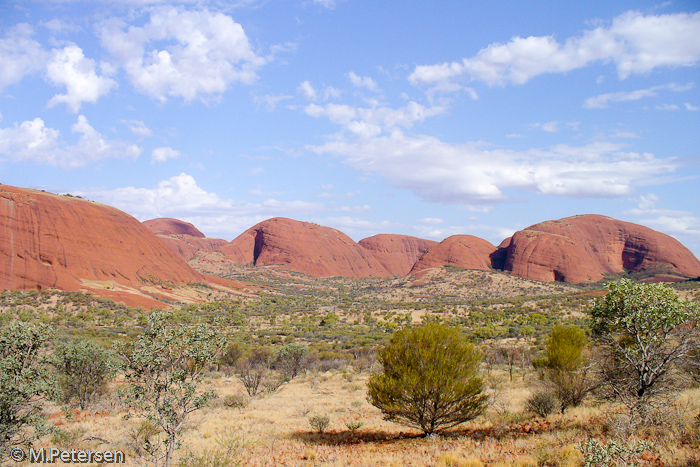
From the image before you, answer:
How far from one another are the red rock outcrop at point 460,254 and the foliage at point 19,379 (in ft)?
321

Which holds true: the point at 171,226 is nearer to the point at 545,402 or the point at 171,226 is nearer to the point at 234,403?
the point at 234,403

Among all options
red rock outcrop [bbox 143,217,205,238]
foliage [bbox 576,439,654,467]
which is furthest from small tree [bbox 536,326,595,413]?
red rock outcrop [bbox 143,217,205,238]

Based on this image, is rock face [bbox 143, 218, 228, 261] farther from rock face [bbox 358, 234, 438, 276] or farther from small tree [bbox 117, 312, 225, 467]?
small tree [bbox 117, 312, 225, 467]

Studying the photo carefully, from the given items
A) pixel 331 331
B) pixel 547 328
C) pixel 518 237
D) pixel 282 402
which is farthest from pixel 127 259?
pixel 518 237

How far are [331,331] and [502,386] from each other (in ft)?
84.2

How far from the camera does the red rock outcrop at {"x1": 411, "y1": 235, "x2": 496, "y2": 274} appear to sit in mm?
103719

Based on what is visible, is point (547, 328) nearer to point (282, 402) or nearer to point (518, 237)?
point (282, 402)

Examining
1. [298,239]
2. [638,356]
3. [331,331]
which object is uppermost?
[298,239]

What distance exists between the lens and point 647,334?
29.3 feet

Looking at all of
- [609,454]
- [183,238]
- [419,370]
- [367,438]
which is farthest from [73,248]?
[183,238]

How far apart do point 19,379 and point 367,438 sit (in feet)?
29.0

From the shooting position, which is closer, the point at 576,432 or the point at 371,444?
the point at 576,432

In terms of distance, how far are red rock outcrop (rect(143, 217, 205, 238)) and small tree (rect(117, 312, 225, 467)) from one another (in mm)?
171398

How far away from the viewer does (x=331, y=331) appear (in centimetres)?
4241
